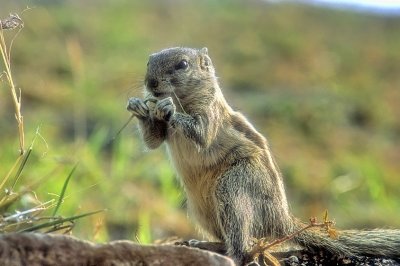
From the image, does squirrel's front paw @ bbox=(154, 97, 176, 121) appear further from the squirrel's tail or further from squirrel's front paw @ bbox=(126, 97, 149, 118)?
the squirrel's tail

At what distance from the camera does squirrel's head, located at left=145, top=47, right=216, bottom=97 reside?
4059 millimetres

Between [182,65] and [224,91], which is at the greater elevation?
[224,91]

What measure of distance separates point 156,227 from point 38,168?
4.39ft

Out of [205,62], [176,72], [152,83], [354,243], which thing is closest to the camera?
[354,243]

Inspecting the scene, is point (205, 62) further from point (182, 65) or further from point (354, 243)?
point (354, 243)

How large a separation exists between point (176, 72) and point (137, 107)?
1.56ft

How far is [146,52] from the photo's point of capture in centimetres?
1568

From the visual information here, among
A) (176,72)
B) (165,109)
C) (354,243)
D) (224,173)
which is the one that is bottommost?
(354,243)

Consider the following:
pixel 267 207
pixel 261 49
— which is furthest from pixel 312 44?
pixel 267 207

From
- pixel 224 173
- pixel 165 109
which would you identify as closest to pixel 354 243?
pixel 224 173

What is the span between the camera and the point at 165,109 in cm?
375

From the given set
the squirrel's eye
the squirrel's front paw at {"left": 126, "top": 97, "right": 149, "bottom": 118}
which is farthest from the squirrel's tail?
the squirrel's eye

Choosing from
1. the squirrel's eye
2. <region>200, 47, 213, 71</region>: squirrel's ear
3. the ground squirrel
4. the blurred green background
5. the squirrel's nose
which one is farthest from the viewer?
the blurred green background

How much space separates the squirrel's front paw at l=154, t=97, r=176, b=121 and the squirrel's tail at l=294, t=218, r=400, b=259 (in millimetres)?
831
